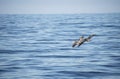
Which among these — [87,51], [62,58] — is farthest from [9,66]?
[87,51]

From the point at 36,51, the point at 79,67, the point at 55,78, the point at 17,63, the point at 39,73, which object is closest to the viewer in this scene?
the point at 55,78

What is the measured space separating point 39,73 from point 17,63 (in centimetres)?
311

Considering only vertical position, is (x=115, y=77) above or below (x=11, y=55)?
below

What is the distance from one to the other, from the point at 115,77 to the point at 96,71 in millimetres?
1457

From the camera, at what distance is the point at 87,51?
23016mm

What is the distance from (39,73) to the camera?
1600 cm

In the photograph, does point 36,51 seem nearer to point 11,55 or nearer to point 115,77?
point 11,55

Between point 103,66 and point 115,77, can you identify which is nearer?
point 115,77

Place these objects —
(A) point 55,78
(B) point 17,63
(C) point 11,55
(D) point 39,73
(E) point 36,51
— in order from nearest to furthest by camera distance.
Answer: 1. (A) point 55,78
2. (D) point 39,73
3. (B) point 17,63
4. (C) point 11,55
5. (E) point 36,51

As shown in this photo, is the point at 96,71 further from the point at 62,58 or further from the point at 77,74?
the point at 62,58

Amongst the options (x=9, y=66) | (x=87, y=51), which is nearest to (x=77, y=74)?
(x=9, y=66)

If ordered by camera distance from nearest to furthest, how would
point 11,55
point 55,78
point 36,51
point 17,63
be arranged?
point 55,78, point 17,63, point 11,55, point 36,51

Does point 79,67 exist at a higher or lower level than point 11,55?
lower

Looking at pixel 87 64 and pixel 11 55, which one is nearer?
pixel 87 64
